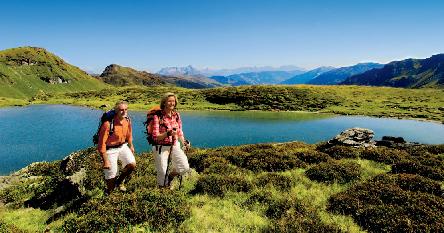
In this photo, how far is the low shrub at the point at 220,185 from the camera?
1333 centimetres

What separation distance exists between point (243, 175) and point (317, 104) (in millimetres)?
98875

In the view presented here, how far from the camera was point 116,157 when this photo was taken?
448 inches

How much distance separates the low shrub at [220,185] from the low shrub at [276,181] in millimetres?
598

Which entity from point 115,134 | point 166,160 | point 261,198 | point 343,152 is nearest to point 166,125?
point 166,160

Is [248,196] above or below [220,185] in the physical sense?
below

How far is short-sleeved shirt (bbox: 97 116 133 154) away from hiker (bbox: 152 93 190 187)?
1200 millimetres

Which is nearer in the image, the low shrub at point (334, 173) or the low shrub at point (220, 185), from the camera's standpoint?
the low shrub at point (220, 185)

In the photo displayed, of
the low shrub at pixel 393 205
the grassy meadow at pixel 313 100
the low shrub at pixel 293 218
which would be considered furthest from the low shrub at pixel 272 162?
the grassy meadow at pixel 313 100

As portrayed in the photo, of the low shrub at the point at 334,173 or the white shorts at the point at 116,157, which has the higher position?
the white shorts at the point at 116,157

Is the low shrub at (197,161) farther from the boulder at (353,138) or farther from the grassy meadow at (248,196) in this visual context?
the boulder at (353,138)

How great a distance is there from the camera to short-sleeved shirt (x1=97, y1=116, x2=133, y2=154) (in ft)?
35.9

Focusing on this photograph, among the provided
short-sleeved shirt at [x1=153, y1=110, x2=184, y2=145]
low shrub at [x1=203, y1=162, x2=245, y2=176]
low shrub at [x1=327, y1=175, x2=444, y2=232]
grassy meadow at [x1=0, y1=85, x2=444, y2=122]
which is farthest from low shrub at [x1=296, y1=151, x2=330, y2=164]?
grassy meadow at [x1=0, y1=85, x2=444, y2=122]

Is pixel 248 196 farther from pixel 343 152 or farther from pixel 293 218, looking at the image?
pixel 343 152

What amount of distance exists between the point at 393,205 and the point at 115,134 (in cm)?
935
